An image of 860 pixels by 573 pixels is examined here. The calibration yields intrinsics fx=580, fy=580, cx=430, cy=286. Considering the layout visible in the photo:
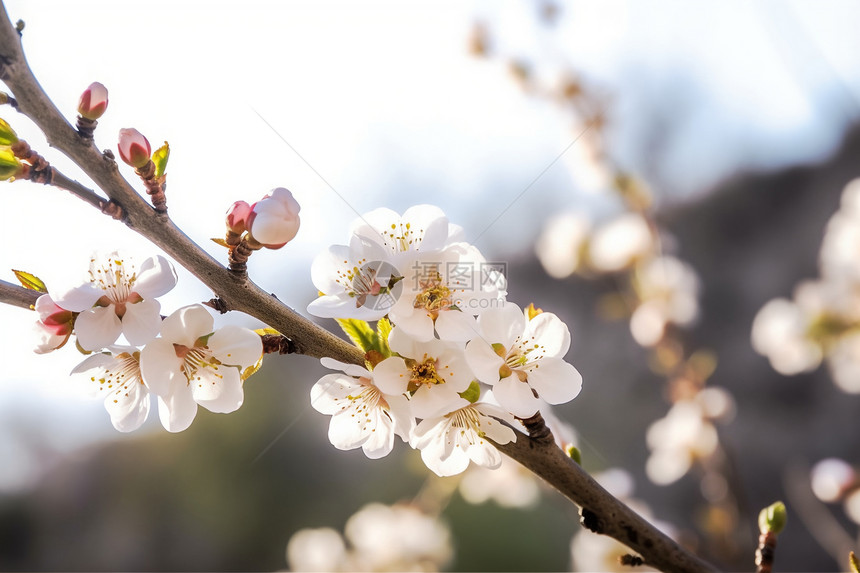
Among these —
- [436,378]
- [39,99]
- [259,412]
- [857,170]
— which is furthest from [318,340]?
[259,412]

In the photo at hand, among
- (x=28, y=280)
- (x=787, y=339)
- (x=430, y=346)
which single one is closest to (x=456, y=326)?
(x=430, y=346)

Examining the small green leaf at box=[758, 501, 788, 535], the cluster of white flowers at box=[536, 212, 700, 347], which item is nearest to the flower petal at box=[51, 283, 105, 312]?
the small green leaf at box=[758, 501, 788, 535]

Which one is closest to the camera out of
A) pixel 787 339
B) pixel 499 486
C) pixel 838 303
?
pixel 838 303

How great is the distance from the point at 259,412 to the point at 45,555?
154 cm

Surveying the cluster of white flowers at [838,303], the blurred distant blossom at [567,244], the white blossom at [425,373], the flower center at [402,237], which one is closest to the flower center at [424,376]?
the white blossom at [425,373]

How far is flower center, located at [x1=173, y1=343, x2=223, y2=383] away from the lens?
1.52ft

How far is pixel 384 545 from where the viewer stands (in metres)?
1.54

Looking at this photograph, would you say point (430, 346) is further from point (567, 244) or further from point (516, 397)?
point (567, 244)

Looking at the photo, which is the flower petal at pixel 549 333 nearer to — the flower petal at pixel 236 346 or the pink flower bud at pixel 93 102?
the flower petal at pixel 236 346

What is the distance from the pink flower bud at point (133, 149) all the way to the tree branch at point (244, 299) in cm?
3

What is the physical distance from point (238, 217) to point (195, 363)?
5.1 inches

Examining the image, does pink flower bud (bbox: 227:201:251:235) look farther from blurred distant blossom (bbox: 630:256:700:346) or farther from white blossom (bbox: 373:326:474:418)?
blurred distant blossom (bbox: 630:256:700:346)

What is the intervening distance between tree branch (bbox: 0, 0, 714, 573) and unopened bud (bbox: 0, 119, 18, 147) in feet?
0.17

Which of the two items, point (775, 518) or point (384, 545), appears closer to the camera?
point (775, 518)
